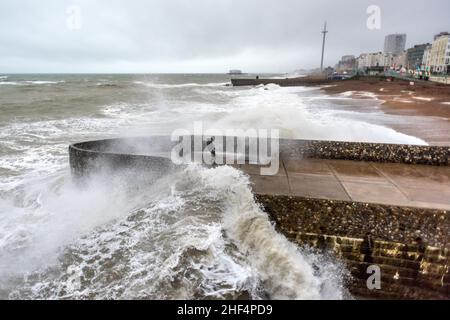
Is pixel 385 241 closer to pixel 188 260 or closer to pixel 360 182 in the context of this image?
pixel 360 182

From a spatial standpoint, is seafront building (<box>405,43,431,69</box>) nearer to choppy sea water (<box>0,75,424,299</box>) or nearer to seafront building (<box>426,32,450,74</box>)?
seafront building (<box>426,32,450,74</box>)

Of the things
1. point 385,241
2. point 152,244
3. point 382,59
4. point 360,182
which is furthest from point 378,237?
point 382,59

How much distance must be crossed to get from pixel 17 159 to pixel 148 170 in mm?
6906

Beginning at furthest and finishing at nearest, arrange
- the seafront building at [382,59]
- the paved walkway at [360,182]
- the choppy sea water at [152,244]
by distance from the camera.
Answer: the seafront building at [382,59]
the paved walkway at [360,182]
the choppy sea water at [152,244]

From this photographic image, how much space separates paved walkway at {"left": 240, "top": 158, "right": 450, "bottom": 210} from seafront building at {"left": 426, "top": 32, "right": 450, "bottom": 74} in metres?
92.7

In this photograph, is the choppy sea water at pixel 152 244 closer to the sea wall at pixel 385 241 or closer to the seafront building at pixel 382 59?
the sea wall at pixel 385 241

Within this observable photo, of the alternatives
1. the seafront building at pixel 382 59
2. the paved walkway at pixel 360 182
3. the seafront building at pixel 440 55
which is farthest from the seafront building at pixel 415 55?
the paved walkway at pixel 360 182

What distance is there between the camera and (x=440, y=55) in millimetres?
89250

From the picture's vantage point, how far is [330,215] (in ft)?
13.3

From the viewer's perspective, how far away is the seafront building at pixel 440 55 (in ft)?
277

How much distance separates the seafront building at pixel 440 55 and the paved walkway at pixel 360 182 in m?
92.7

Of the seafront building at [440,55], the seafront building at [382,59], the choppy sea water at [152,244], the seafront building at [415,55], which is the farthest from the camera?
the seafront building at [382,59]

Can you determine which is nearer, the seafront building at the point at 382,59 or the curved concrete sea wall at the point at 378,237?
the curved concrete sea wall at the point at 378,237
